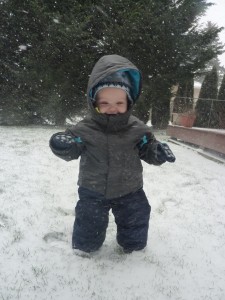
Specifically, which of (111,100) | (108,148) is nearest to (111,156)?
(108,148)

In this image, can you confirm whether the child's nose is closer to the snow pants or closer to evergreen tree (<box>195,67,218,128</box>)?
the snow pants

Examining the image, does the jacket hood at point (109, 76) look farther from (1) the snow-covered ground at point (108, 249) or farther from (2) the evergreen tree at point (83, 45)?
(2) the evergreen tree at point (83, 45)

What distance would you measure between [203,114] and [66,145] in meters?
10.4

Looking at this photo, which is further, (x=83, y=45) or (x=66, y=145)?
(x=83, y=45)

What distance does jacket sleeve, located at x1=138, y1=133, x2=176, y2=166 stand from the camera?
2.53m

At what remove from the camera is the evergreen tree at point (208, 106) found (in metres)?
11.2

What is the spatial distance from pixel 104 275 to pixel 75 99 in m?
9.55

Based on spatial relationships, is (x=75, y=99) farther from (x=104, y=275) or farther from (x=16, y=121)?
(x=104, y=275)

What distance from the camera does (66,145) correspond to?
7.98ft

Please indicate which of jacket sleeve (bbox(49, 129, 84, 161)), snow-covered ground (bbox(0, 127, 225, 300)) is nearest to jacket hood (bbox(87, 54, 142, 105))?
jacket sleeve (bbox(49, 129, 84, 161))

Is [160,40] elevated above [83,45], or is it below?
above

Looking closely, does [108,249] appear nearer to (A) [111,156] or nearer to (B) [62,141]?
(A) [111,156]

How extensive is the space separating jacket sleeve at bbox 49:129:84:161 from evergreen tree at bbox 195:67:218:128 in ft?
26.7

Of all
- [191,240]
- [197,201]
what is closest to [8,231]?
[191,240]
